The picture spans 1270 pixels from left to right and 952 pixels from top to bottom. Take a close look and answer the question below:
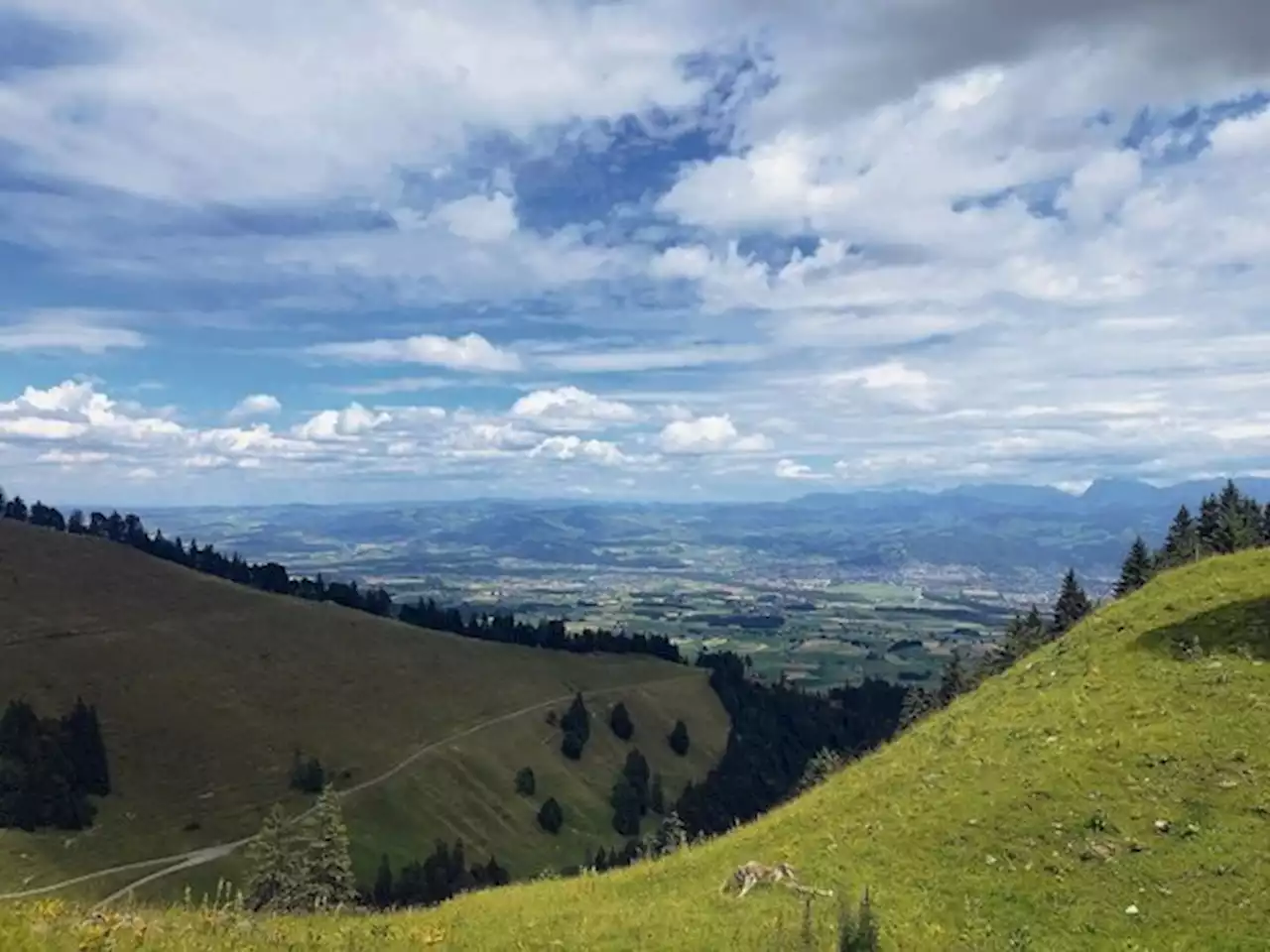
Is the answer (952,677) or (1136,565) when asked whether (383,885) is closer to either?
(952,677)

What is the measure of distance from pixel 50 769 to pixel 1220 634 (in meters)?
140

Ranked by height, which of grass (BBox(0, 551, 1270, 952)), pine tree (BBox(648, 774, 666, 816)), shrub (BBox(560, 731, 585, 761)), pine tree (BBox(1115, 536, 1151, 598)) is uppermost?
pine tree (BBox(1115, 536, 1151, 598))

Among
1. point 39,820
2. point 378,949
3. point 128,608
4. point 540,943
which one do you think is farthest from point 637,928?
point 128,608

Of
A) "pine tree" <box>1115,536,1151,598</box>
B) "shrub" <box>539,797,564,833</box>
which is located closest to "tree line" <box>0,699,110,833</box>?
"shrub" <box>539,797,564,833</box>

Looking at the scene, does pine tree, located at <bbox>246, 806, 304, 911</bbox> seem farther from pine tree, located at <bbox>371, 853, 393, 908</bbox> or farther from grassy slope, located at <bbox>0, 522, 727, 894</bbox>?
grassy slope, located at <bbox>0, 522, 727, 894</bbox>

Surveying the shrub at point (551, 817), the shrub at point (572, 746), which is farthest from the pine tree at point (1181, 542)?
the shrub at point (572, 746)

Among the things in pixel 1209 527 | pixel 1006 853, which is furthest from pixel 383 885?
pixel 1006 853

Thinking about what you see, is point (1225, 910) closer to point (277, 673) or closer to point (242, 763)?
point (242, 763)

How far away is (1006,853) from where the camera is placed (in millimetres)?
23266

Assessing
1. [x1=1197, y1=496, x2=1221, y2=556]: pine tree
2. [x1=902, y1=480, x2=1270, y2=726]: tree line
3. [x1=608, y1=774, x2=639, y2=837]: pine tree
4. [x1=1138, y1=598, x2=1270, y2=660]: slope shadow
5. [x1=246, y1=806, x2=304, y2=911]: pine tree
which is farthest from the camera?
[x1=608, y1=774, x2=639, y2=837]: pine tree

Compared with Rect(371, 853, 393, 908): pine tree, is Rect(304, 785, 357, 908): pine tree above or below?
above

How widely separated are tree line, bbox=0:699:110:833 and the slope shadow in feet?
429

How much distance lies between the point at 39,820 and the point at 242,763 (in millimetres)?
29503

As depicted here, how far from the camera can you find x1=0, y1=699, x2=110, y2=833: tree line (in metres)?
127
